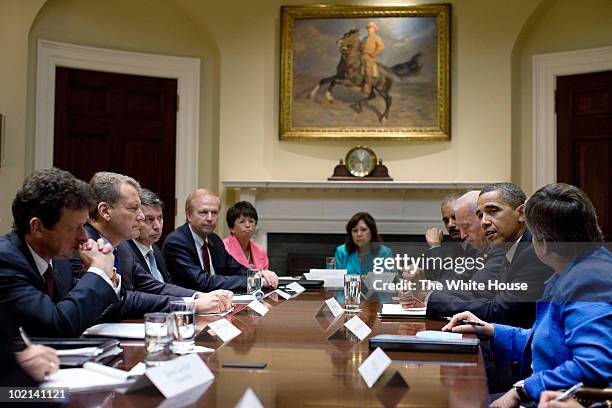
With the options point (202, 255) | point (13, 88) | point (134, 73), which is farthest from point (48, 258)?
point (134, 73)

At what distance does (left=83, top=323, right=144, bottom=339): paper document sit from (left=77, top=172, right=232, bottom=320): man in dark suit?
0.26m

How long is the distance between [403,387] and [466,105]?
5.72 meters

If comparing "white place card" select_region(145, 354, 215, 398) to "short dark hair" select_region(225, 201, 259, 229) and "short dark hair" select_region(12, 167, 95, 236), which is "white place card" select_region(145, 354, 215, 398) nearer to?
"short dark hair" select_region(12, 167, 95, 236)

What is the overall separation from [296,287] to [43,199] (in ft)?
6.94

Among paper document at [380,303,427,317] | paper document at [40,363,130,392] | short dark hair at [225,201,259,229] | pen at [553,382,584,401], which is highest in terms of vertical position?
short dark hair at [225,201,259,229]

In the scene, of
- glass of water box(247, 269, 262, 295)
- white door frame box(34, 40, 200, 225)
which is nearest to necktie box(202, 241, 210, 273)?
glass of water box(247, 269, 262, 295)

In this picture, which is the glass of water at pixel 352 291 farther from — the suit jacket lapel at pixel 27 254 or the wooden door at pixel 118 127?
the wooden door at pixel 118 127

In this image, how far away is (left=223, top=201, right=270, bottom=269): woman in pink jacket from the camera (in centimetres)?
527

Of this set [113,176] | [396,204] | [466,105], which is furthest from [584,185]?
[113,176]

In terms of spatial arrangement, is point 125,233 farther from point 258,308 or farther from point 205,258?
point 205,258

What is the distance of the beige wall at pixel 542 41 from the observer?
22.0ft

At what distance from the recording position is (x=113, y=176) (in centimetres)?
309

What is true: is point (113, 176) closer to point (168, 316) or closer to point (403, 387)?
point (168, 316)

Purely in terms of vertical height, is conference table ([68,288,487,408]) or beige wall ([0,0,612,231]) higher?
beige wall ([0,0,612,231])
